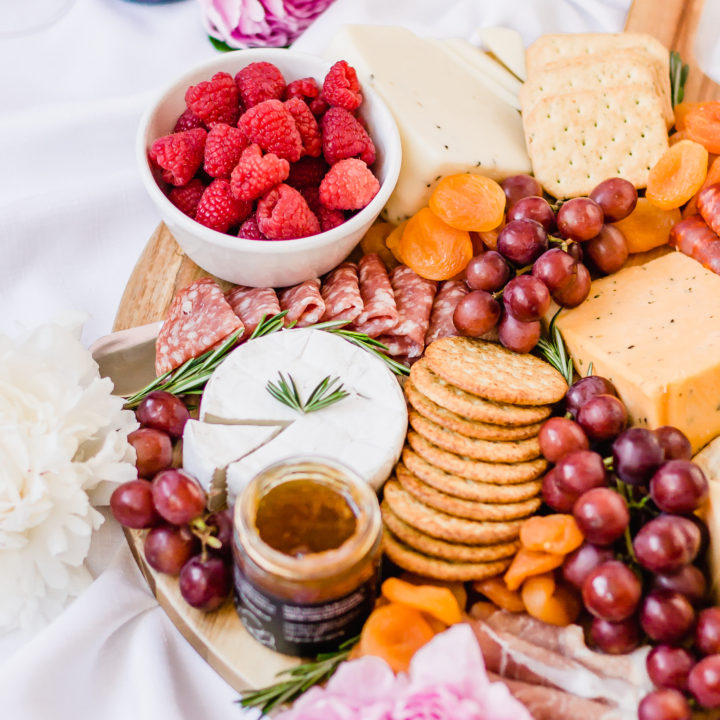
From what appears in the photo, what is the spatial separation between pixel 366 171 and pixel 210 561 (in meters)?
0.79

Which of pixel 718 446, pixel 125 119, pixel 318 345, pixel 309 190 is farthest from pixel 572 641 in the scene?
pixel 125 119

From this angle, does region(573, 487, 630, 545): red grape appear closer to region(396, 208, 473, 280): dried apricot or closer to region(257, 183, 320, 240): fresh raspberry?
region(396, 208, 473, 280): dried apricot

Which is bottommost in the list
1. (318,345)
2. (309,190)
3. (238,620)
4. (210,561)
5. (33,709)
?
(33,709)

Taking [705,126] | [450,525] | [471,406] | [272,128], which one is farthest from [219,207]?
[705,126]

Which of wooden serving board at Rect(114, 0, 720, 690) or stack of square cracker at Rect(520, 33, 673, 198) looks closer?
wooden serving board at Rect(114, 0, 720, 690)

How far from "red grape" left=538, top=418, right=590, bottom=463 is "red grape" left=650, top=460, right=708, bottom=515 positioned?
16 centimetres

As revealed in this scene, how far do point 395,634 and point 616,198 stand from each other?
3.10ft

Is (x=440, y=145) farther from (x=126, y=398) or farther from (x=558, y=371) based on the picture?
(x=126, y=398)

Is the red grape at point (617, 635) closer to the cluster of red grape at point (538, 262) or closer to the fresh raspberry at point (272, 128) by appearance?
the cluster of red grape at point (538, 262)

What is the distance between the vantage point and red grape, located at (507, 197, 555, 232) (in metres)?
1.67

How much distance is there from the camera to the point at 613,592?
1205 mm

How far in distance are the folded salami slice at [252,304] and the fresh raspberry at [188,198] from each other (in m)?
0.18

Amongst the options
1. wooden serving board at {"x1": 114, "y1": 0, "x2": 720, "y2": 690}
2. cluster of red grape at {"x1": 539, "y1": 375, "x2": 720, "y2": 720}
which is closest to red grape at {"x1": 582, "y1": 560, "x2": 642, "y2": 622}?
cluster of red grape at {"x1": 539, "y1": 375, "x2": 720, "y2": 720}

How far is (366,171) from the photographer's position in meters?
1.67
